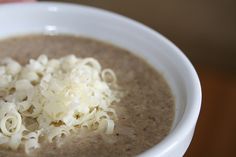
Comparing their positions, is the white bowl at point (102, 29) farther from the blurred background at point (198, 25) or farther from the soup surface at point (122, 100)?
the blurred background at point (198, 25)

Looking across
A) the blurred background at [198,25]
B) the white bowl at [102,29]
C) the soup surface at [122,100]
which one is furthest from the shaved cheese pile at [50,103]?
the blurred background at [198,25]

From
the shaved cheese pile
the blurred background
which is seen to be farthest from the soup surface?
the blurred background

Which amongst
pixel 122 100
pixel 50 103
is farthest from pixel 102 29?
pixel 50 103

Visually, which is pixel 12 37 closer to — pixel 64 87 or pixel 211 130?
pixel 64 87

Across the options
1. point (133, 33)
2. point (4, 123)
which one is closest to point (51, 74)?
point (4, 123)

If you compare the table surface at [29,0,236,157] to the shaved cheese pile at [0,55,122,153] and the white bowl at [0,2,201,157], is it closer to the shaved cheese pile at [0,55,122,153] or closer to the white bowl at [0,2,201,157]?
the white bowl at [0,2,201,157]
